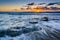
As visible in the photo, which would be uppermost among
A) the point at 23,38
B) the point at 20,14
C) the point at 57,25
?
the point at 20,14

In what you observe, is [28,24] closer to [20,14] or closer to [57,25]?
[20,14]

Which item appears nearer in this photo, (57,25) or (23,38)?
(23,38)

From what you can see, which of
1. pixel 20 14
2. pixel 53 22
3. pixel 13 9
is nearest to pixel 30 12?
pixel 20 14

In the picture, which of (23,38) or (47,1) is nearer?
(23,38)

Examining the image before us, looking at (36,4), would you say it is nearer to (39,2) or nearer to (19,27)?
(39,2)

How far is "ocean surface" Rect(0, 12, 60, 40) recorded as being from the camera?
153 centimetres

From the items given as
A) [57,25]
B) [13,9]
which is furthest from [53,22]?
[13,9]

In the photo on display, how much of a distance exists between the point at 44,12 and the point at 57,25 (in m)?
0.26

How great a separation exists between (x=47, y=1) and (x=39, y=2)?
0.38ft

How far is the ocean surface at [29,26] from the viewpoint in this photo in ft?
5.01

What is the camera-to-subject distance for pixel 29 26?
1598 mm

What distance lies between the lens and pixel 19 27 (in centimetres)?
158

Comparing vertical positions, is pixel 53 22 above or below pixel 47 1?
below

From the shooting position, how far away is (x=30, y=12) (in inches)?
65.5
